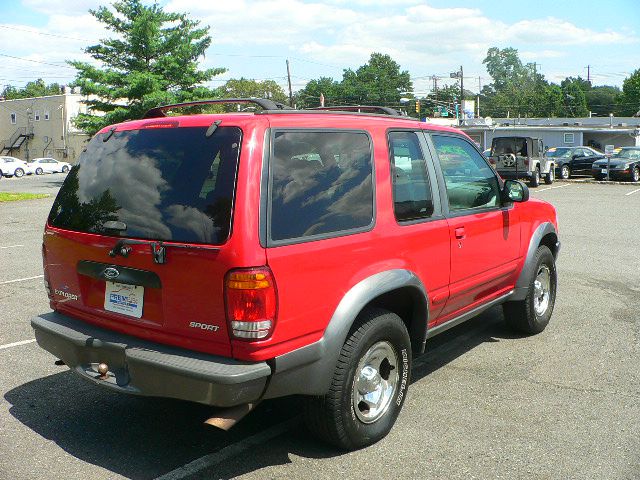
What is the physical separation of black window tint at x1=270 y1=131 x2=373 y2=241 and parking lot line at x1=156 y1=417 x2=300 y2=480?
1366 mm

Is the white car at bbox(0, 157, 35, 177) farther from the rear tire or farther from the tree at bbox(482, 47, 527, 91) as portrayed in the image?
the tree at bbox(482, 47, 527, 91)

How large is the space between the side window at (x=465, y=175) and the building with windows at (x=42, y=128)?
5955 centimetres

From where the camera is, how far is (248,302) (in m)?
3.11

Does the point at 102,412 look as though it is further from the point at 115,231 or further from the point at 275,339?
the point at 275,339

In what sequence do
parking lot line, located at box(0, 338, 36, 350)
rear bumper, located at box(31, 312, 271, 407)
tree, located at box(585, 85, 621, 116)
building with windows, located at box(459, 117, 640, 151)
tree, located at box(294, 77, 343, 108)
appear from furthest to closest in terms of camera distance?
tree, located at box(585, 85, 621, 116) < tree, located at box(294, 77, 343, 108) < building with windows, located at box(459, 117, 640, 151) < parking lot line, located at box(0, 338, 36, 350) < rear bumper, located at box(31, 312, 271, 407)

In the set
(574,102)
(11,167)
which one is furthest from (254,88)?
(574,102)

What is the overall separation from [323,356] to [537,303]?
11.0 ft

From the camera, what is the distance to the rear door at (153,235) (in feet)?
10.5

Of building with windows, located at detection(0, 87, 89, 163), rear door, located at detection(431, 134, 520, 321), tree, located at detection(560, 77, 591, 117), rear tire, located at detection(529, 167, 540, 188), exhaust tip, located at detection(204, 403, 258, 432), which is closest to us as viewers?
exhaust tip, located at detection(204, 403, 258, 432)

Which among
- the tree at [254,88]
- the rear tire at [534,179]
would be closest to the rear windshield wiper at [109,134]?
the rear tire at [534,179]

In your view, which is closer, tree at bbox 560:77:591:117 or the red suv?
the red suv

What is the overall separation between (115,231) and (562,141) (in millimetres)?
57691

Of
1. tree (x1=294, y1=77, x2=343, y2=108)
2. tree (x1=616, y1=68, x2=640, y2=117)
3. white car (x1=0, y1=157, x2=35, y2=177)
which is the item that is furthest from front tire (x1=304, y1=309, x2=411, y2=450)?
tree (x1=616, y1=68, x2=640, y2=117)

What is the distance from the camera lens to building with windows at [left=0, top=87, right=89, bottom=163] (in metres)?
62.9
